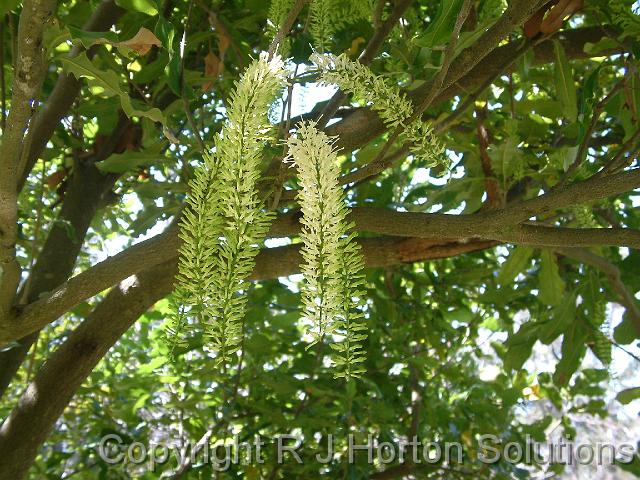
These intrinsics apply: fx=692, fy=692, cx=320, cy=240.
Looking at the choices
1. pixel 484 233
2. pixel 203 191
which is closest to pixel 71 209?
pixel 484 233

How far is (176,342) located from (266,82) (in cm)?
33

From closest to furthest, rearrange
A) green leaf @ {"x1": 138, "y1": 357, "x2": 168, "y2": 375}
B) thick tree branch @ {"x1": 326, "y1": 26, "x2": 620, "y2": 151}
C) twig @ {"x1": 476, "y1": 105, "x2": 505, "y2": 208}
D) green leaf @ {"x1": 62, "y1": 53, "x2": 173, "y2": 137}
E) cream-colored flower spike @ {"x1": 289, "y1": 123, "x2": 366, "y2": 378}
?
cream-colored flower spike @ {"x1": 289, "y1": 123, "x2": 366, "y2": 378} → green leaf @ {"x1": 62, "y1": 53, "x2": 173, "y2": 137} → thick tree branch @ {"x1": 326, "y1": 26, "x2": 620, "y2": 151} → twig @ {"x1": 476, "y1": 105, "x2": 505, "y2": 208} → green leaf @ {"x1": 138, "y1": 357, "x2": 168, "y2": 375}

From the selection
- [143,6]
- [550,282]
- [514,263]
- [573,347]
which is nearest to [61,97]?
[143,6]

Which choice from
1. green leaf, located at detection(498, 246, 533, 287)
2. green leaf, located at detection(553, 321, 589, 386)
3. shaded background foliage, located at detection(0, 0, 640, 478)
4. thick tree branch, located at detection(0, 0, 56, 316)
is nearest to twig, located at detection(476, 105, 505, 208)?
shaded background foliage, located at detection(0, 0, 640, 478)

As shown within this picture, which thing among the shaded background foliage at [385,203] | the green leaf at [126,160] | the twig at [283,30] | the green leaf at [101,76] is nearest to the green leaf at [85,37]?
the shaded background foliage at [385,203]

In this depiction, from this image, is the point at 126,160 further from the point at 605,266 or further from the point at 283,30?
the point at 605,266

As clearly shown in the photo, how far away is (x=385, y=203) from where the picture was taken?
264cm

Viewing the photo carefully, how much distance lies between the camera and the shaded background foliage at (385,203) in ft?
5.55

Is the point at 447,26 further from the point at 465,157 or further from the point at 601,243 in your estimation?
the point at 465,157

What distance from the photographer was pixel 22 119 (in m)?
1.07

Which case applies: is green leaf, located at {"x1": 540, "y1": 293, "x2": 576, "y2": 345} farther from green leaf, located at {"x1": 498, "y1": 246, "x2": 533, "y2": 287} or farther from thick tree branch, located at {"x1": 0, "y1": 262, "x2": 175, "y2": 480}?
thick tree branch, located at {"x1": 0, "y1": 262, "x2": 175, "y2": 480}

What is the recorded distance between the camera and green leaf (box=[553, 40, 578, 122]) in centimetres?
174

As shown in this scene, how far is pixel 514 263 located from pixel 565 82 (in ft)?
2.39

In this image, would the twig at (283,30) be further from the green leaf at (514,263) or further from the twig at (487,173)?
the green leaf at (514,263)
